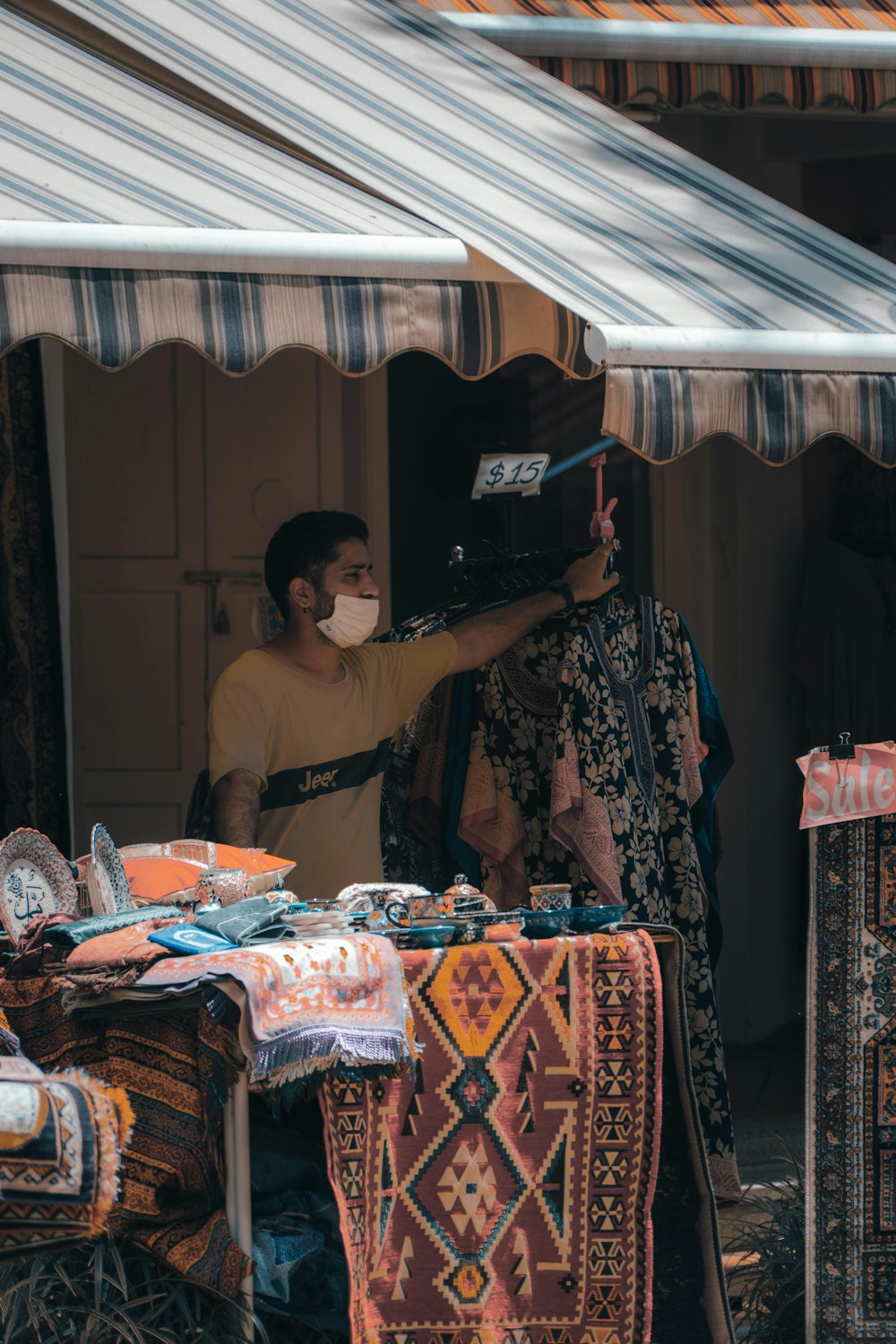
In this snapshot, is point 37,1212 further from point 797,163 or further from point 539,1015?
point 797,163

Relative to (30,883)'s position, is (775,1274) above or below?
below

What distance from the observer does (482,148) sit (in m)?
4.74

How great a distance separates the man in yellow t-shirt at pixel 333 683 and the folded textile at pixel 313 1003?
1246 millimetres

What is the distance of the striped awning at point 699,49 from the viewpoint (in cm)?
590

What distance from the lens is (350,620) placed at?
16.2 feet

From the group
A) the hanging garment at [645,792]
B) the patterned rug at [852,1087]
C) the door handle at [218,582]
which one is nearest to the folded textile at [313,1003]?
→ the patterned rug at [852,1087]

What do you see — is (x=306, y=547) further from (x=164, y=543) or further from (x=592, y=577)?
(x=164, y=543)

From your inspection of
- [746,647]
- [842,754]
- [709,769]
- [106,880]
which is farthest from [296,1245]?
[746,647]

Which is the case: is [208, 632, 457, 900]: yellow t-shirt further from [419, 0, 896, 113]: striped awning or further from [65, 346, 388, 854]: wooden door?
[419, 0, 896, 113]: striped awning

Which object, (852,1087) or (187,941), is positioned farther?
(852,1087)

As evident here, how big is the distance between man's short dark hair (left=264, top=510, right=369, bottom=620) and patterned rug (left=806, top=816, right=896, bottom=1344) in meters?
1.62

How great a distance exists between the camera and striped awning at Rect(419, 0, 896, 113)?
590 cm

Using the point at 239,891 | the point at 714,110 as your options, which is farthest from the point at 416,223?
the point at 714,110

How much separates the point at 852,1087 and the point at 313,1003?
1.29 metres
